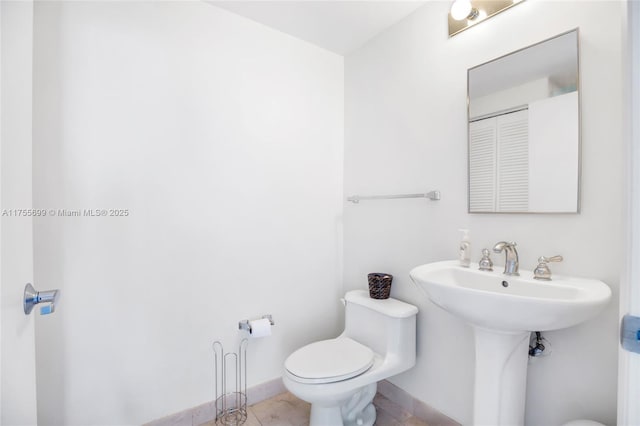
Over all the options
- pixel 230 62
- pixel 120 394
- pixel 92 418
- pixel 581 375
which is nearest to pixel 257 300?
pixel 120 394

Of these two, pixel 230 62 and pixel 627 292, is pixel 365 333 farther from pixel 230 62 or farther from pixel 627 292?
pixel 230 62

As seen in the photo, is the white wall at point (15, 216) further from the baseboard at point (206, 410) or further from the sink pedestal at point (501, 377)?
the sink pedestal at point (501, 377)

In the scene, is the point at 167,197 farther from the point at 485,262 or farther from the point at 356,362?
the point at 485,262

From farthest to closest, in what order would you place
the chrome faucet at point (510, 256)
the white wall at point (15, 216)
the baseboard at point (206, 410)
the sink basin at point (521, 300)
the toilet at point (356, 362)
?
1. the baseboard at point (206, 410)
2. the toilet at point (356, 362)
3. the chrome faucet at point (510, 256)
4. the sink basin at point (521, 300)
5. the white wall at point (15, 216)

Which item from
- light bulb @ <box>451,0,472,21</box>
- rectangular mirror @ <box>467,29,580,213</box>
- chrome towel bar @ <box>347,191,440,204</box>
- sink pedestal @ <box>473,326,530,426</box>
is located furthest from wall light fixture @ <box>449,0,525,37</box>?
sink pedestal @ <box>473,326,530,426</box>

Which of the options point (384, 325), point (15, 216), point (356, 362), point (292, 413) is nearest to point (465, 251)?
point (384, 325)

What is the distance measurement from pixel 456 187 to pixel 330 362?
109cm

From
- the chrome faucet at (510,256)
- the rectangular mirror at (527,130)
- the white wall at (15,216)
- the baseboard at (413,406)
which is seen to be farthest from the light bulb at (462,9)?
the baseboard at (413,406)

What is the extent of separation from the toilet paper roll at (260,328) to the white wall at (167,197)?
128 millimetres

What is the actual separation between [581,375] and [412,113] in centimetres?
141

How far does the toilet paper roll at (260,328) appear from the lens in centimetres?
166

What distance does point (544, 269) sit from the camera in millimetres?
1126

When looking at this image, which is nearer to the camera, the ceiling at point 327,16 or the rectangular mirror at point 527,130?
the rectangular mirror at point 527,130

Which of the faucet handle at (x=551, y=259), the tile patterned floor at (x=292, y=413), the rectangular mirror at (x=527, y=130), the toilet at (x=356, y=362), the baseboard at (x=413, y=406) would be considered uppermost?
the rectangular mirror at (x=527, y=130)
